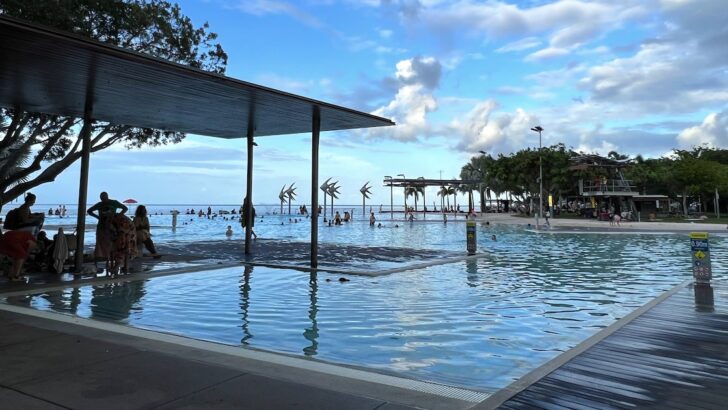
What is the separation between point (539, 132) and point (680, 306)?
42987mm

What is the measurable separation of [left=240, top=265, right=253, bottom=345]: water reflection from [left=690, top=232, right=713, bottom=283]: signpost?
9.27 metres

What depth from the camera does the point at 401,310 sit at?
26.5 ft

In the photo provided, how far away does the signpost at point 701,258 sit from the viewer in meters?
9.93

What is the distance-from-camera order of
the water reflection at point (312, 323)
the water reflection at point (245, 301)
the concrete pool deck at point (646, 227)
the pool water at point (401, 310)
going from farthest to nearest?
the concrete pool deck at point (646, 227) < the water reflection at point (245, 301) < the water reflection at point (312, 323) < the pool water at point (401, 310)

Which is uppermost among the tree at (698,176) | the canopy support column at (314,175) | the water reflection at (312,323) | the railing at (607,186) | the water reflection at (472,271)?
the tree at (698,176)

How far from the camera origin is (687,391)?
412 centimetres

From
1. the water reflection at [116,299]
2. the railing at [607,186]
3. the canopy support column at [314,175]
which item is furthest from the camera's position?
the railing at [607,186]

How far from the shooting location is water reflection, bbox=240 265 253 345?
638cm

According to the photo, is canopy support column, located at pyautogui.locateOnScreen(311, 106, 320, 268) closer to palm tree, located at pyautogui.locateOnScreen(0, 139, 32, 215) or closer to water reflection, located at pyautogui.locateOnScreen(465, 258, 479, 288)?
water reflection, located at pyautogui.locateOnScreen(465, 258, 479, 288)

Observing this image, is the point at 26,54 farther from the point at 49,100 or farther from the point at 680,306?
the point at 680,306

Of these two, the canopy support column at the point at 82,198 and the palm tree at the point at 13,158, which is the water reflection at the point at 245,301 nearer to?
the canopy support column at the point at 82,198

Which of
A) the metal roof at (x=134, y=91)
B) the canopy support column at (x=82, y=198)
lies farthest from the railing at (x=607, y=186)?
the canopy support column at (x=82, y=198)

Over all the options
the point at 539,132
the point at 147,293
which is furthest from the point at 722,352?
the point at 539,132

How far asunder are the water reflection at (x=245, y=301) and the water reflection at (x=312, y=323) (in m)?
0.81
